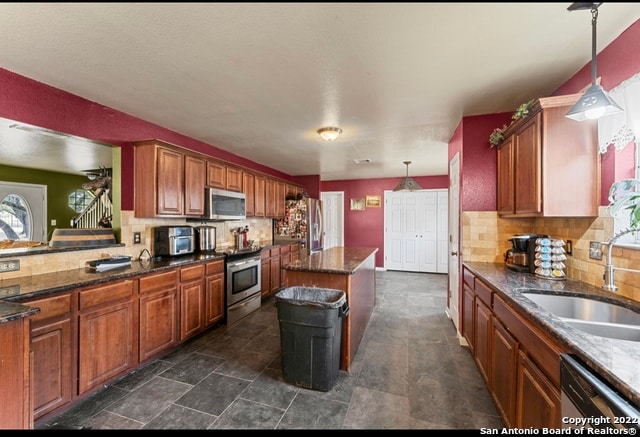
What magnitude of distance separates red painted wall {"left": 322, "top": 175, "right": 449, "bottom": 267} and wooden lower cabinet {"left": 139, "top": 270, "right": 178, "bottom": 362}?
508cm

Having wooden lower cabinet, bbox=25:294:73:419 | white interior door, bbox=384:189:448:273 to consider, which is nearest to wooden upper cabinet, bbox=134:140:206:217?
wooden lower cabinet, bbox=25:294:73:419

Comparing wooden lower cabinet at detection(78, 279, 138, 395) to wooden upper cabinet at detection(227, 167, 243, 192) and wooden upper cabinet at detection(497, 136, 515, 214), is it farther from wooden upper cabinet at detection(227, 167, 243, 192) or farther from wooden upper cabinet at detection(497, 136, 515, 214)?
wooden upper cabinet at detection(497, 136, 515, 214)

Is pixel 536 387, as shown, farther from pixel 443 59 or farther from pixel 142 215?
pixel 142 215

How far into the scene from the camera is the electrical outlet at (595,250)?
1.71 m

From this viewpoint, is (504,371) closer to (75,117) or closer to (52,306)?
(52,306)

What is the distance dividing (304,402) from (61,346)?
68.6 inches

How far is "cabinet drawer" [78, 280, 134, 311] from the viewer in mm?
1863

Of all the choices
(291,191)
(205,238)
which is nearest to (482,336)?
(205,238)

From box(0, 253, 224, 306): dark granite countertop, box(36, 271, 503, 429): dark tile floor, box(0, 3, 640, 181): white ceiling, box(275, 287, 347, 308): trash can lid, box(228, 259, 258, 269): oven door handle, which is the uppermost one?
box(0, 3, 640, 181): white ceiling

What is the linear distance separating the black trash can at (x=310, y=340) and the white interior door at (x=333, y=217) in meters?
5.08

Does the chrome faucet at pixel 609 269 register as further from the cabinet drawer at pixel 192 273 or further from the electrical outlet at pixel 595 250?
the cabinet drawer at pixel 192 273

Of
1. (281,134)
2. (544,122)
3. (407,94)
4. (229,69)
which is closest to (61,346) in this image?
(229,69)

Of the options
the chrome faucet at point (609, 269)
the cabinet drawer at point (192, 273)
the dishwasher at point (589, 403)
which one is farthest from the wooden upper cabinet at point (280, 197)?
the dishwasher at point (589, 403)

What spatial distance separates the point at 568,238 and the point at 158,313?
363cm
